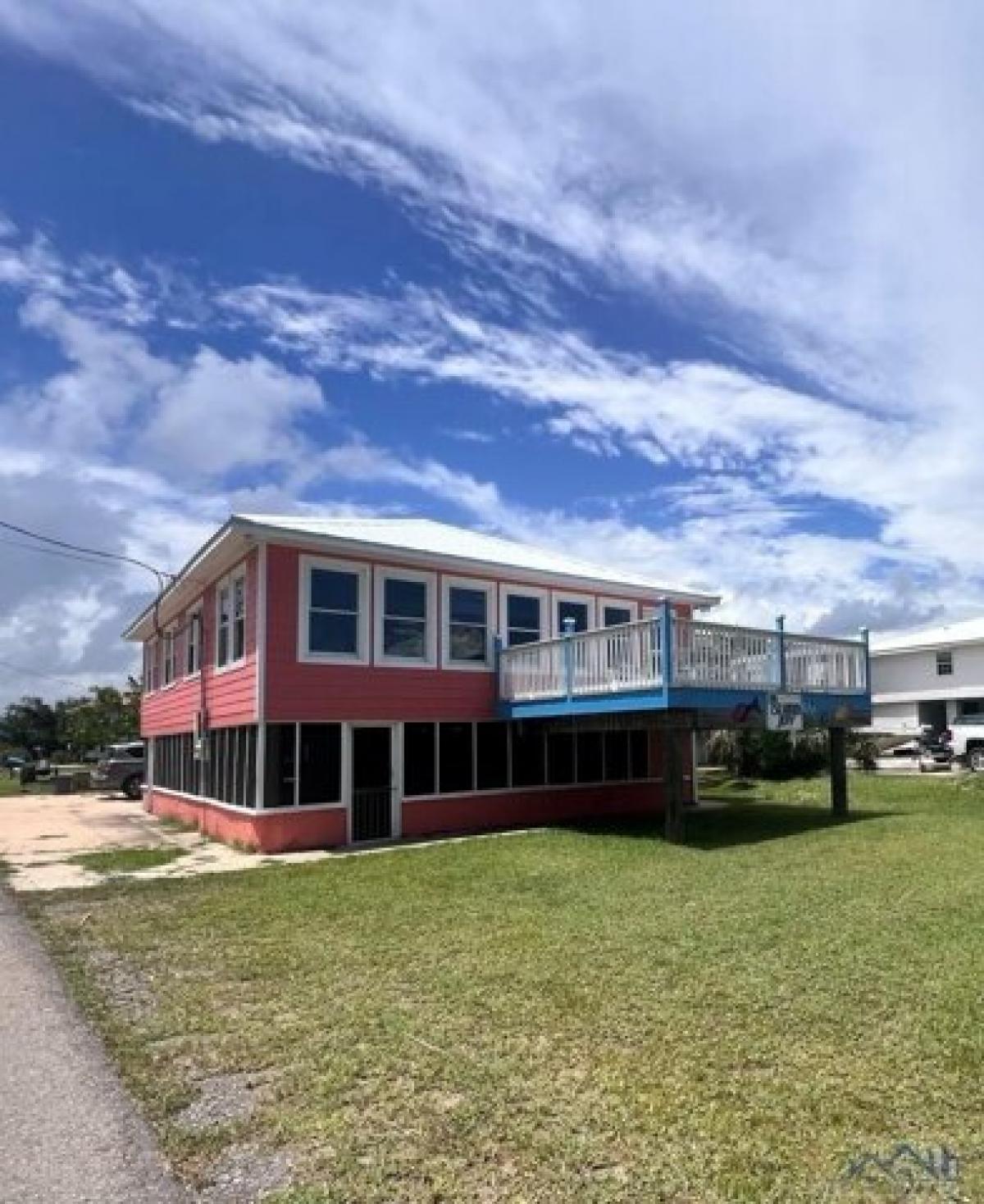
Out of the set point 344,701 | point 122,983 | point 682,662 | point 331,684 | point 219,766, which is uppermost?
point 682,662

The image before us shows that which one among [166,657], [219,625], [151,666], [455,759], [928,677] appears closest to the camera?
[455,759]

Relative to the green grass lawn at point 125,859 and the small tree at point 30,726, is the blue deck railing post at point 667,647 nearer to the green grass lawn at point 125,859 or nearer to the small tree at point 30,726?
the green grass lawn at point 125,859

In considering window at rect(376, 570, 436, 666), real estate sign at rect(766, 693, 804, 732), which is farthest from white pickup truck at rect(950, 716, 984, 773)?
window at rect(376, 570, 436, 666)

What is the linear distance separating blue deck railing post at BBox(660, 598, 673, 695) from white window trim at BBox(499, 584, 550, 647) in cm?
457

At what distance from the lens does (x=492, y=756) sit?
18.3m

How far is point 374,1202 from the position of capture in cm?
373

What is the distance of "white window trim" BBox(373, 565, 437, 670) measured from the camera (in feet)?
55.0

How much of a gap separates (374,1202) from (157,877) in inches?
402

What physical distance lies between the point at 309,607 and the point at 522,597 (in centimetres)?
454

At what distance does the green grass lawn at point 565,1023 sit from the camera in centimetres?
404

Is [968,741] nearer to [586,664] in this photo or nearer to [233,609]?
[586,664]

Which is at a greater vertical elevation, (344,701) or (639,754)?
(344,701)

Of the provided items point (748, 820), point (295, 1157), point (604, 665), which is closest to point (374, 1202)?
point (295, 1157)

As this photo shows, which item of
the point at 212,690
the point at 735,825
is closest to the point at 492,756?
the point at 735,825
